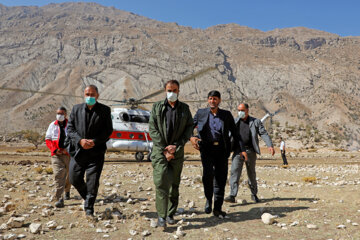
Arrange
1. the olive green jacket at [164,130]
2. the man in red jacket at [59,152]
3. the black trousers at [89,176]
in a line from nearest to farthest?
1. the olive green jacket at [164,130]
2. the black trousers at [89,176]
3. the man in red jacket at [59,152]

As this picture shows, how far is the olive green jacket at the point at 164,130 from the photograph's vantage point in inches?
188

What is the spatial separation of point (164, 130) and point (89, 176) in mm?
1534

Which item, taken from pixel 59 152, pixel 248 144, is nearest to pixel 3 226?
pixel 59 152

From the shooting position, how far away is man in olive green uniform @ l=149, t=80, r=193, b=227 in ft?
15.4

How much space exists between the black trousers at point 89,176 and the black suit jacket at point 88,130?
0.12 meters

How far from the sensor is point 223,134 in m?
5.28

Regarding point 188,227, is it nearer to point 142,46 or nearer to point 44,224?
point 44,224

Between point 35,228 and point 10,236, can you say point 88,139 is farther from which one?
point 10,236

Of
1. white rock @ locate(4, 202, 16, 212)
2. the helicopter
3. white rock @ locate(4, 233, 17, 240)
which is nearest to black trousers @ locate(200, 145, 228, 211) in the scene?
white rock @ locate(4, 233, 17, 240)

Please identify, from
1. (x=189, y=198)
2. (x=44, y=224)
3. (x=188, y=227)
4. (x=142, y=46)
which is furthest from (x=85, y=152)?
(x=142, y=46)

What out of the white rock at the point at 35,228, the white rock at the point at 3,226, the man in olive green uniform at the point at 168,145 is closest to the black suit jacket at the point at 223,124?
the man in olive green uniform at the point at 168,145

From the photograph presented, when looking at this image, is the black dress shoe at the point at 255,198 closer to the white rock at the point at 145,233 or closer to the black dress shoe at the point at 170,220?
the black dress shoe at the point at 170,220

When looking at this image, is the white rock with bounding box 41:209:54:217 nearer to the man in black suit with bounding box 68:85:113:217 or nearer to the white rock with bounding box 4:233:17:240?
the man in black suit with bounding box 68:85:113:217

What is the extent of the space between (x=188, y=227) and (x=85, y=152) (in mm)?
2145
